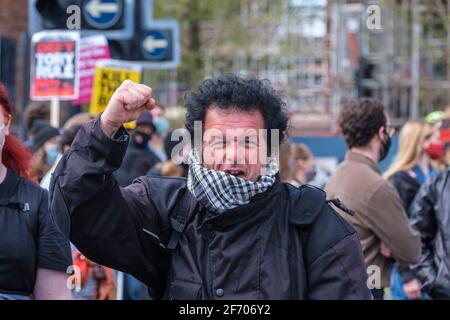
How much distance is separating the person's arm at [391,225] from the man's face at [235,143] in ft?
8.06

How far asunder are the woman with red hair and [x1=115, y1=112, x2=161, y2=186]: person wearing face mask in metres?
4.23

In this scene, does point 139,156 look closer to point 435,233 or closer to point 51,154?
point 51,154

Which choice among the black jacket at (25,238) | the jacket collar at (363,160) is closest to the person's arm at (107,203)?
the black jacket at (25,238)

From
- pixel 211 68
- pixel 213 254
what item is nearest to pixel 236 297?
pixel 213 254

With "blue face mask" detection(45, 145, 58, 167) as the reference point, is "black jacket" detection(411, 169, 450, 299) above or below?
below

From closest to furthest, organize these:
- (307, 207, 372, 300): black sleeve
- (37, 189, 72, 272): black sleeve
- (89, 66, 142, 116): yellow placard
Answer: (307, 207, 372, 300): black sleeve < (37, 189, 72, 272): black sleeve < (89, 66, 142, 116): yellow placard

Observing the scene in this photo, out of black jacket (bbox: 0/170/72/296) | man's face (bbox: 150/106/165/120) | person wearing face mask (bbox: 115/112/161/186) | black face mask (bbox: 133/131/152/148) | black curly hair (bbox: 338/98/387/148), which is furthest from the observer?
man's face (bbox: 150/106/165/120)

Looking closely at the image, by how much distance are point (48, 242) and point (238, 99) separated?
1.25 metres

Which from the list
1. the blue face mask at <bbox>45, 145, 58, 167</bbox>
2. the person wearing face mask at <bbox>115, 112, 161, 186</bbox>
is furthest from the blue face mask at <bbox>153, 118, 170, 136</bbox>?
the blue face mask at <bbox>45, 145, 58, 167</bbox>

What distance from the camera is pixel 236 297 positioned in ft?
9.29

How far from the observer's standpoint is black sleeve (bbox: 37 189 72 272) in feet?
12.6

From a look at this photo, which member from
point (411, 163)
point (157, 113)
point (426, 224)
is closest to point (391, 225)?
point (426, 224)

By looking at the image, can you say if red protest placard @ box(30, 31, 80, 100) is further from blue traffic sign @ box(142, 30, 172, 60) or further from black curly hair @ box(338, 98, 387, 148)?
black curly hair @ box(338, 98, 387, 148)

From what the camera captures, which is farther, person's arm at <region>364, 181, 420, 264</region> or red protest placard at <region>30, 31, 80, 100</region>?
red protest placard at <region>30, 31, 80, 100</region>
